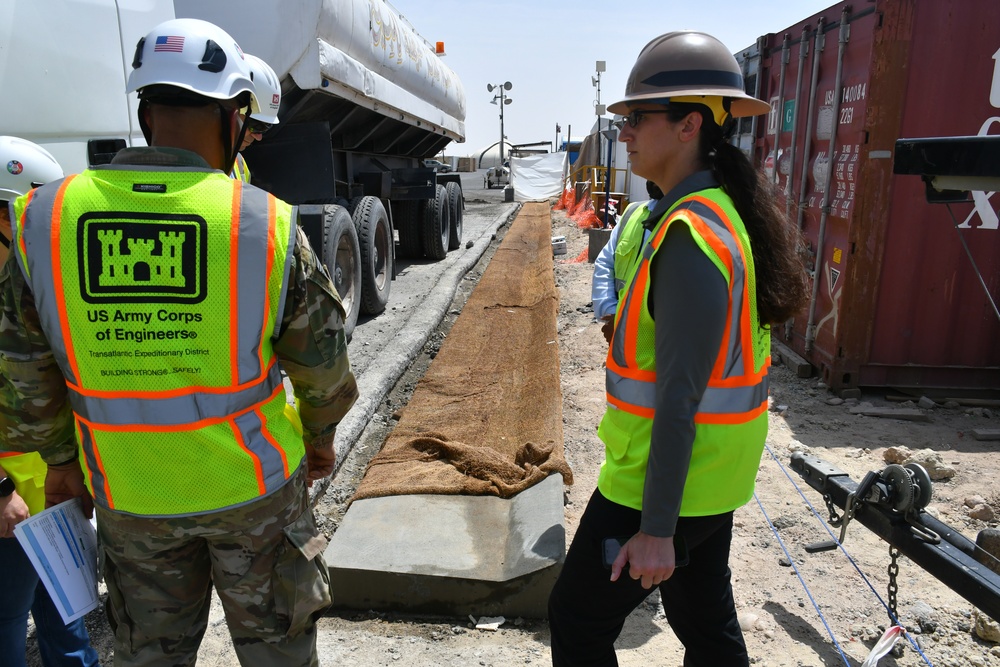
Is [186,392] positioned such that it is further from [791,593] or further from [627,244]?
[791,593]

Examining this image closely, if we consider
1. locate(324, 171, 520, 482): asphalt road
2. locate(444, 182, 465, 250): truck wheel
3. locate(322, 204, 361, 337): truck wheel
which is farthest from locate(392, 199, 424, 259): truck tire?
locate(322, 204, 361, 337): truck wheel

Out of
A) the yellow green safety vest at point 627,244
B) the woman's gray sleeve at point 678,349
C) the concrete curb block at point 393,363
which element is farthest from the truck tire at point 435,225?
the woman's gray sleeve at point 678,349

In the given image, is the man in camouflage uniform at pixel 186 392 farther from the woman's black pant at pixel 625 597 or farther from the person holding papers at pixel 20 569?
the woman's black pant at pixel 625 597

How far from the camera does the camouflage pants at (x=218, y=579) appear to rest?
5.39 feet

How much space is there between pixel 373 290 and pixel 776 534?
16.5 feet

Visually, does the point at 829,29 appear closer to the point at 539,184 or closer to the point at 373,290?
the point at 373,290

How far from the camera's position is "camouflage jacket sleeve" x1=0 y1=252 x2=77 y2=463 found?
156 centimetres

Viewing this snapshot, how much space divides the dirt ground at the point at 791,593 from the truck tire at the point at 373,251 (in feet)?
8.89

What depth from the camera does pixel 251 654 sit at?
5.74ft

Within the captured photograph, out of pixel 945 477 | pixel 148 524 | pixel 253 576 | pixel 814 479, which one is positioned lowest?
pixel 945 477

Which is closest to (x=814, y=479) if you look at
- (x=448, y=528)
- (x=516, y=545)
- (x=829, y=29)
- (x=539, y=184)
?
(x=516, y=545)

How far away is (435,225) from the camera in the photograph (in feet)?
36.9

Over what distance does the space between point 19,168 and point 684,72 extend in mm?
1951

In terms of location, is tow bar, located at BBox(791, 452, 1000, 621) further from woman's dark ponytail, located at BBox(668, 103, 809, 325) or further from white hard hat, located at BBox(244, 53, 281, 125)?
white hard hat, located at BBox(244, 53, 281, 125)
